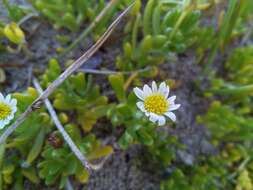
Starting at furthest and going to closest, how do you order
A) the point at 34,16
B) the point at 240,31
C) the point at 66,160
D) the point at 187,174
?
the point at 240,31 < the point at 34,16 < the point at 187,174 < the point at 66,160

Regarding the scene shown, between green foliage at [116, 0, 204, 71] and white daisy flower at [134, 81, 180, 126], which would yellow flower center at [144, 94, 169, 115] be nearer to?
white daisy flower at [134, 81, 180, 126]

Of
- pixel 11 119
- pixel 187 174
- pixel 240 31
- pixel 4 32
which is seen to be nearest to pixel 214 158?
pixel 187 174

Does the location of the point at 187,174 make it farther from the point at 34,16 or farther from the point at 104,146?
the point at 34,16

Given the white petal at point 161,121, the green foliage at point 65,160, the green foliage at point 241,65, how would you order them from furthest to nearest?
the green foliage at point 241,65, the green foliage at point 65,160, the white petal at point 161,121

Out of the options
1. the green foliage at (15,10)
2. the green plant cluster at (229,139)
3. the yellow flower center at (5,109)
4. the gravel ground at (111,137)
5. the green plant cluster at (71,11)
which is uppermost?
the green foliage at (15,10)

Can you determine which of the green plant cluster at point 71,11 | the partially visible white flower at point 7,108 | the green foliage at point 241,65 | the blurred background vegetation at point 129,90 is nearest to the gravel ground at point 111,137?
the blurred background vegetation at point 129,90

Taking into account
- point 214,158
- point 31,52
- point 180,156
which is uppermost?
point 31,52

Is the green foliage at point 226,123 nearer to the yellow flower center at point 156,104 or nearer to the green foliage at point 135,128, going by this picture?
the green foliage at point 135,128

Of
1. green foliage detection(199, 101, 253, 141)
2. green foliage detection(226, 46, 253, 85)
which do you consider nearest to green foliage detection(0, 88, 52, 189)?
green foliage detection(199, 101, 253, 141)
